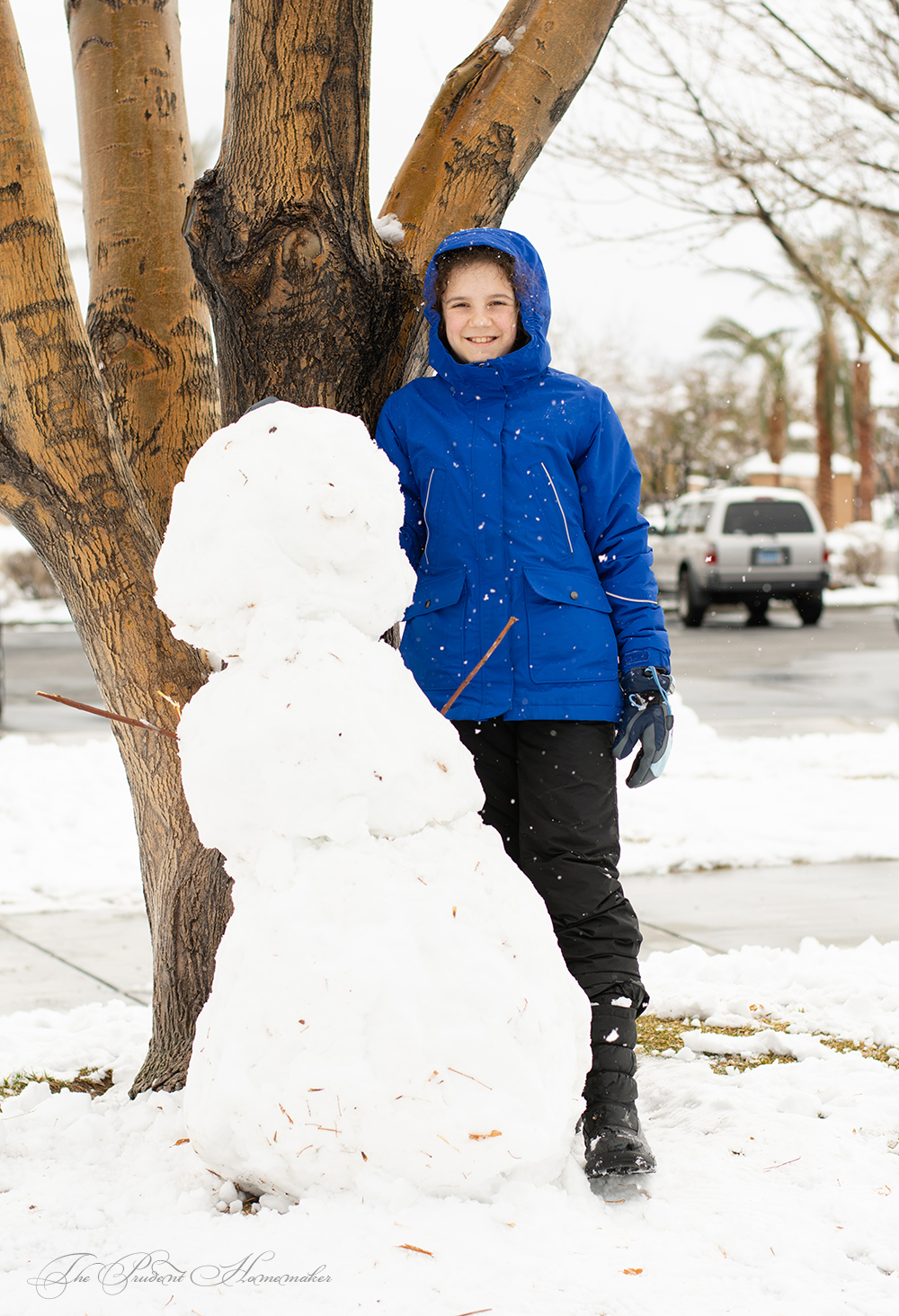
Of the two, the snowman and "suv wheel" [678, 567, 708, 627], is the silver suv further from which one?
the snowman

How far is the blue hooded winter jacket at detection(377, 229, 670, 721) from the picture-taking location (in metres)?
2.60

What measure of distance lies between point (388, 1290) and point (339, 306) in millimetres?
2047

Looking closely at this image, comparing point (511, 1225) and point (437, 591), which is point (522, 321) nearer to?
point (437, 591)

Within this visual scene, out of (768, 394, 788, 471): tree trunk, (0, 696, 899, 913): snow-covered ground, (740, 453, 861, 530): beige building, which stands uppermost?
(768, 394, 788, 471): tree trunk

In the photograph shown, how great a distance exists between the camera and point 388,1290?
1.95 meters

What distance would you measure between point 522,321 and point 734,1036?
214 centimetres

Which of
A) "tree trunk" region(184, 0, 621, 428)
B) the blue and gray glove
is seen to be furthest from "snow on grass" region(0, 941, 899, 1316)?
"tree trunk" region(184, 0, 621, 428)

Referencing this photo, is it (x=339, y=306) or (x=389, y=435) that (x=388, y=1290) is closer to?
(x=389, y=435)

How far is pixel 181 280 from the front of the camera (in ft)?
10.9

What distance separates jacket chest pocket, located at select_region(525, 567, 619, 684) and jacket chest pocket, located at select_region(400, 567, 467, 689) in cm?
15

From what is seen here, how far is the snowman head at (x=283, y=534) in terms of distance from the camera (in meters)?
2.19

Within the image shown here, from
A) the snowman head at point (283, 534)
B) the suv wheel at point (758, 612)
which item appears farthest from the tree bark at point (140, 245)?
the suv wheel at point (758, 612)

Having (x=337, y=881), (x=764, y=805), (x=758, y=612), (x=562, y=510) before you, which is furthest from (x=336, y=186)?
(x=758, y=612)

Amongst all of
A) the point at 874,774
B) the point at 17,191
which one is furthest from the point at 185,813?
the point at 874,774
